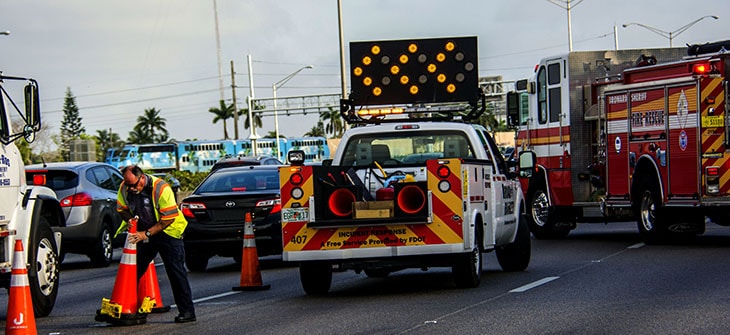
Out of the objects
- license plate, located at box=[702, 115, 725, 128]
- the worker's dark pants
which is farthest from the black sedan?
license plate, located at box=[702, 115, 725, 128]

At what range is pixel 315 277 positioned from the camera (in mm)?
14086

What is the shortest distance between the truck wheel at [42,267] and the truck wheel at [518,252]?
5663 mm

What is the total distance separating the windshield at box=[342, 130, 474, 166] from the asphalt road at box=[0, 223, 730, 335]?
58.8 inches

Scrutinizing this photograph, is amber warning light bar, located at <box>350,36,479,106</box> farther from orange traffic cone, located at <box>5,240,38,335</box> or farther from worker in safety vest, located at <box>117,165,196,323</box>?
orange traffic cone, located at <box>5,240,38,335</box>

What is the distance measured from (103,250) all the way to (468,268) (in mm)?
8820

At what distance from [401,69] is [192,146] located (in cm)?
8064

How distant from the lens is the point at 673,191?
64.3ft

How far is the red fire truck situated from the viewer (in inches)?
748

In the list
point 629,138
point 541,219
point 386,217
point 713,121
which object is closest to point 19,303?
point 386,217

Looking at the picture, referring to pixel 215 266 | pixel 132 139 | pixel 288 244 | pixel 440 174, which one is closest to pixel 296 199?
pixel 288 244

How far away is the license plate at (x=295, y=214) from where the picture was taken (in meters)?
13.3

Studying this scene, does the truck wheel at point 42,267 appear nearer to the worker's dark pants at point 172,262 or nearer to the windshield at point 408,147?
the worker's dark pants at point 172,262

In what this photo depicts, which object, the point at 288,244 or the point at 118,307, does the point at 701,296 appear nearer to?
the point at 288,244

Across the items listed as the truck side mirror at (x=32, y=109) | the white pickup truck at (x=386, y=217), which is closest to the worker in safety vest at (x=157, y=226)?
the truck side mirror at (x=32, y=109)
